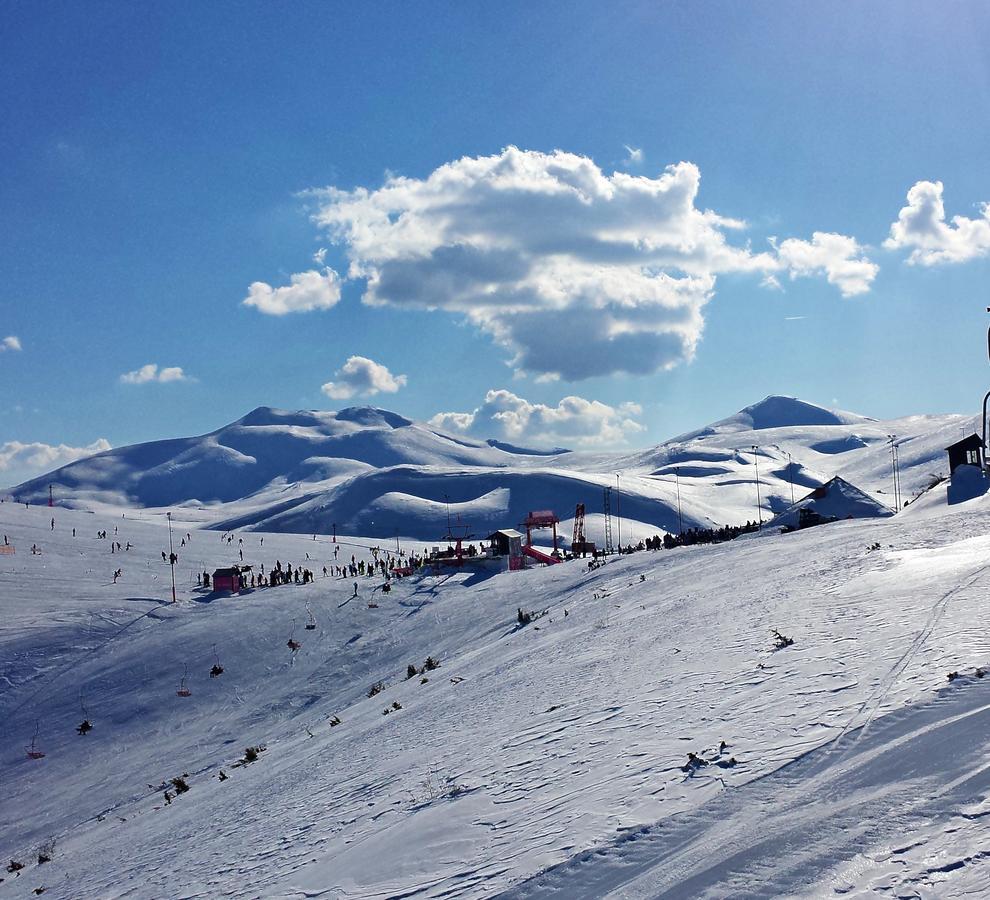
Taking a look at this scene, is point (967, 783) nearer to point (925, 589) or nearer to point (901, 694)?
point (901, 694)

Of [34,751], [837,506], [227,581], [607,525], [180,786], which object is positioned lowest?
[34,751]

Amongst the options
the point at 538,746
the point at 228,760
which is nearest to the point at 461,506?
the point at 228,760

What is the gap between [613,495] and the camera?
159 m

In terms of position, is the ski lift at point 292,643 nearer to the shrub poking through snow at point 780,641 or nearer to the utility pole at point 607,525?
the utility pole at point 607,525

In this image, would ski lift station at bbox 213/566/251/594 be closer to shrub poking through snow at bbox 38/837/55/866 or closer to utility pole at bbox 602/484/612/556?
utility pole at bbox 602/484/612/556

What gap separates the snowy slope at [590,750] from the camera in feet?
19.0

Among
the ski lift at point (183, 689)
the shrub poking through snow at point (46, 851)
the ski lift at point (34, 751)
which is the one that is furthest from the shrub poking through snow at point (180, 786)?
the ski lift at point (183, 689)

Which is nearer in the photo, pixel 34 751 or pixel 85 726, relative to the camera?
pixel 34 751

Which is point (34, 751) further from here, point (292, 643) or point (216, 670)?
point (292, 643)

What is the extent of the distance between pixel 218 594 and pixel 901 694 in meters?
41.8

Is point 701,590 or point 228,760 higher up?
point 701,590

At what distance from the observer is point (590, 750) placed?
855cm

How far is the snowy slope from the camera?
5781 mm

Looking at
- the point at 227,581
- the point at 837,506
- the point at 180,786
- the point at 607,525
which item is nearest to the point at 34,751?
the point at 180,786
